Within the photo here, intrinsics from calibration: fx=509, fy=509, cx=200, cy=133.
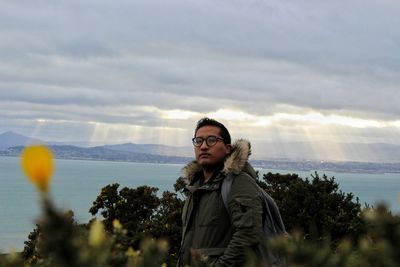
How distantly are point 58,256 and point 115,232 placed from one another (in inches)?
36.8

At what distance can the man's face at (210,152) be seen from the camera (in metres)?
5.09

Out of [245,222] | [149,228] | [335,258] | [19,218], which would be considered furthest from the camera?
[19,218]

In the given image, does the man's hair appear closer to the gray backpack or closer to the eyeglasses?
the eyeglasses

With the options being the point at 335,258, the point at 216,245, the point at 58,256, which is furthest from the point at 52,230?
the point at 216,245

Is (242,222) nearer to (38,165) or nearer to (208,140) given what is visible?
(208,140)

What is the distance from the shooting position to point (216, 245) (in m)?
4.80

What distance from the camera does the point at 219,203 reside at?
481 centimetres

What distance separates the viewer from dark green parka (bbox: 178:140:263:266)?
14.8 feet

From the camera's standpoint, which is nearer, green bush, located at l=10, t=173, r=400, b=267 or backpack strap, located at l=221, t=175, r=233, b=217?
green bush, located at l=10, t=173, r=400, b=267

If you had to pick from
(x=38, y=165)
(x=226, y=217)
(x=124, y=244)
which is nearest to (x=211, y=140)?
(x=226, y=217)

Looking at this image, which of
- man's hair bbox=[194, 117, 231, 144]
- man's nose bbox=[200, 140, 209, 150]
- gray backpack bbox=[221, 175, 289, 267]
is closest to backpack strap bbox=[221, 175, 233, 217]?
gray backpack bbox=[221, 175, 289, 267]

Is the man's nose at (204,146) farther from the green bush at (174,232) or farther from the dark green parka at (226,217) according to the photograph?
the green bush at (174,232)

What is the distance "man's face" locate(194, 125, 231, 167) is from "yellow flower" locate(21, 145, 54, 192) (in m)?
4.24

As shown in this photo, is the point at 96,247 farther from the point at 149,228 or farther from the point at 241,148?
the point at 149,228
